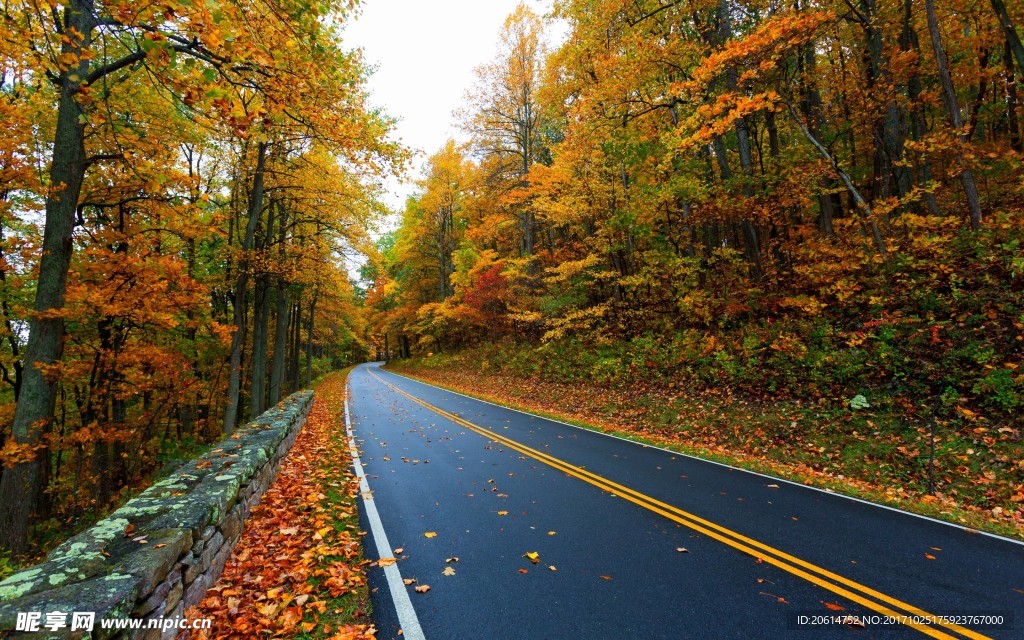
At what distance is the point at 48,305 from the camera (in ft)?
19.5

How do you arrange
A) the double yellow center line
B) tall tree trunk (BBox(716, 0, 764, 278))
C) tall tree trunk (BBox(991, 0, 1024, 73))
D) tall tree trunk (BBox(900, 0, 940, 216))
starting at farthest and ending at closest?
tall tree trunk (BBox(716, 0, 764, 278)) → tall tree trunk (BBox(900, 0, 940, 216)) → tall tree trunk (BBox(991, 0, 1024, 73)) → the double yellow center line

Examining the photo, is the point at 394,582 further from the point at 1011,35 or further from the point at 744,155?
the point at 1011,35

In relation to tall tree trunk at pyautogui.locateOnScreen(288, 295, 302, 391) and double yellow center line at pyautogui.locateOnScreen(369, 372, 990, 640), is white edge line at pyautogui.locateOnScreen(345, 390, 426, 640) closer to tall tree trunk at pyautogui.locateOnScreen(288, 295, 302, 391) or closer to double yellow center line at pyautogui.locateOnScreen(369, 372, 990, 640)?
double yellow center line at pyautogui.locateOnScreen(369, 372, 990, 640)

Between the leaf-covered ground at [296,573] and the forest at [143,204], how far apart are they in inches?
150

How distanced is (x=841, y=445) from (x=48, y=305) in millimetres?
12910

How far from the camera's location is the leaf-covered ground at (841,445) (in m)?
5.73

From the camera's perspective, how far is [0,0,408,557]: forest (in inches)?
191

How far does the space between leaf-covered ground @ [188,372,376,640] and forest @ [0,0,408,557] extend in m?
3.81

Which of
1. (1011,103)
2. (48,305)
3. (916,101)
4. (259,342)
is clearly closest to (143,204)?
(48,305)

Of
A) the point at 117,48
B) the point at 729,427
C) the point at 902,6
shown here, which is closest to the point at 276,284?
the point at 117,48

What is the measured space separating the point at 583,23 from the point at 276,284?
13.1 metres

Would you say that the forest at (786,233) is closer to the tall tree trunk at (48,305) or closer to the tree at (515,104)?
the tree at (515,104)

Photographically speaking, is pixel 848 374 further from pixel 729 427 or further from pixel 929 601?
pixel 929 601

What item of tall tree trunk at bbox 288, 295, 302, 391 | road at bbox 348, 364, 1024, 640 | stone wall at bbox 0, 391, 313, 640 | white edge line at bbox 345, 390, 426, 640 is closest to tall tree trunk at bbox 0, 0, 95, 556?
stone wall at bbox 0, 391, 313, 640
